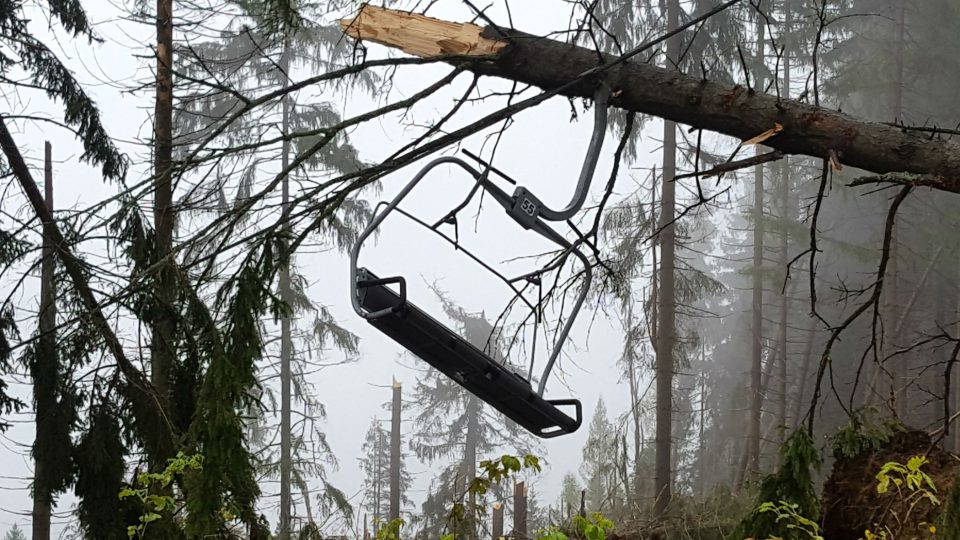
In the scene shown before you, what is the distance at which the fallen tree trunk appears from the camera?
279 cm

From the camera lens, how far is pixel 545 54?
2.90 meters

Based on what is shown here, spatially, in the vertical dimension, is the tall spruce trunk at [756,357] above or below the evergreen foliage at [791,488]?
above

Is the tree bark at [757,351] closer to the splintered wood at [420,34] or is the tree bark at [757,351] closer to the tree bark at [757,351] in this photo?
the tree bark at [757,351]

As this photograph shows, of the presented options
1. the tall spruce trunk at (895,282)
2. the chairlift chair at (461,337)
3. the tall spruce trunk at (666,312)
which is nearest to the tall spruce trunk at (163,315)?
the chairlift chair at (461,337)

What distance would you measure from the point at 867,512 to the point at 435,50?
98.6 inches

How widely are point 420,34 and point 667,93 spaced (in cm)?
87

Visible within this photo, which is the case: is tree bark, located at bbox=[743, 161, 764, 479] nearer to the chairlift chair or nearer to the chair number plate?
the chairlift chair

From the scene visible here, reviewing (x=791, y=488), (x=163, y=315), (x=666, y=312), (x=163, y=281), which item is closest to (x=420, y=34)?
(x=163, y=281)

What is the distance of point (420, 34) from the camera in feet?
9.39

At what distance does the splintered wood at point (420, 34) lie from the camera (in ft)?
9.24

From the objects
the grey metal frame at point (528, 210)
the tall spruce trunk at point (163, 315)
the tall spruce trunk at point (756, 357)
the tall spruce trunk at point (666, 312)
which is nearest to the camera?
the grey metal frame at point (528, 210)

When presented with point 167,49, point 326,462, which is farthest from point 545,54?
point 326,462

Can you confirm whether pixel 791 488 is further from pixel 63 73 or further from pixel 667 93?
pixel 63 73

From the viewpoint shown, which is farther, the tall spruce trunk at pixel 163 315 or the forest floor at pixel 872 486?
the forest floor at pixel 872 486
